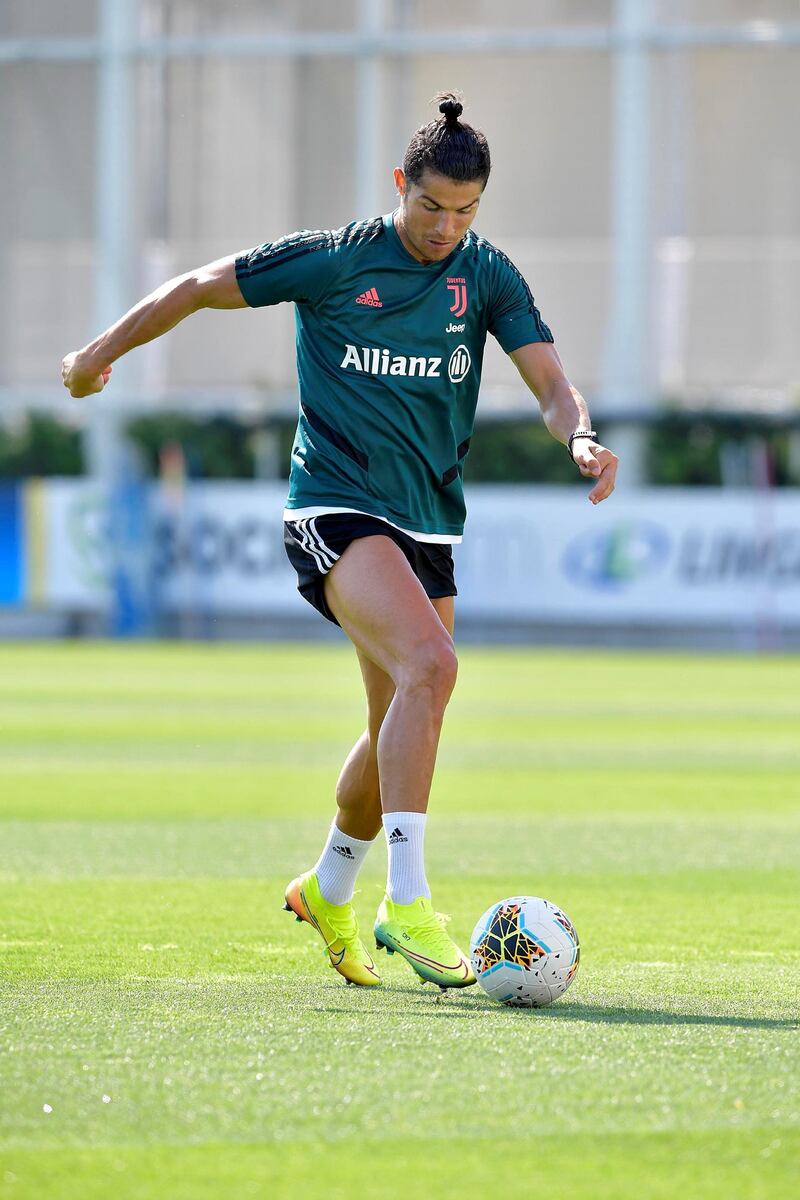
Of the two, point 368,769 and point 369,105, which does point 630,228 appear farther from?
point 368,769

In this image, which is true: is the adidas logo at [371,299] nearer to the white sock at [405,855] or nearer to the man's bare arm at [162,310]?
the man's bare arm at [162,310]

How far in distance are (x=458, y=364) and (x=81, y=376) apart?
3.72 feet

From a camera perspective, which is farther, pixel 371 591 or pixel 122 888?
pixel 122 888

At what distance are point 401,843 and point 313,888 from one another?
57 cm

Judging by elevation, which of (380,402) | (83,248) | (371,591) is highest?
(83,248)

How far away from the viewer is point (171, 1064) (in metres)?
4.17

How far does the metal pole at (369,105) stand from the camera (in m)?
34.2

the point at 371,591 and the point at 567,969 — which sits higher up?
the point at 371,591

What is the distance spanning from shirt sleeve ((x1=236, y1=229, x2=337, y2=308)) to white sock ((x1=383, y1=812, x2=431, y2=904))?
5.03ft

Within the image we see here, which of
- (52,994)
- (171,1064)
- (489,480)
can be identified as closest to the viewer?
(171,1064)

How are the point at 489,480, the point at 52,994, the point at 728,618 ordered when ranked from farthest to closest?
the point at 489,480
the point at 728,618
the point at 52,994

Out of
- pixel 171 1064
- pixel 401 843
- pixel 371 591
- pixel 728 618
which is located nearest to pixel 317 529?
pixel 371 591

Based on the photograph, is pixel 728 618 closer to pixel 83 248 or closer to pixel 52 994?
pixel 83 248

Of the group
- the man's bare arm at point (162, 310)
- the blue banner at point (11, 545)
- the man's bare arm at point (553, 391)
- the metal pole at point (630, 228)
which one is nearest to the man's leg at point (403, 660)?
the man's bare arm at point (553, 391)
